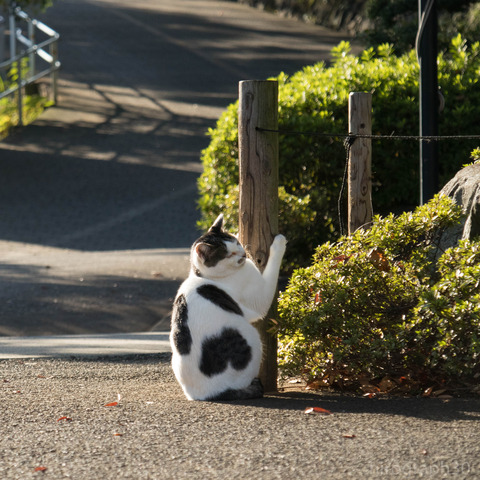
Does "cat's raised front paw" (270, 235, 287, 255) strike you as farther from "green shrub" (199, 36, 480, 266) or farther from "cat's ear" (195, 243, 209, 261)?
"green shrub" (199, 36, 480, 266)

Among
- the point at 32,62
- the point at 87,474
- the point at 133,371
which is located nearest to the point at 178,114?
the point at 32,62

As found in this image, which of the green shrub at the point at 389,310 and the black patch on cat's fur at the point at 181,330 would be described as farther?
the black patch on cat's fur at the point at 181,330

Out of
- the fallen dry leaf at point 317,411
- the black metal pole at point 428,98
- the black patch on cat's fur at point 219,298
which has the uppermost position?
the black metal pole at point 428,98

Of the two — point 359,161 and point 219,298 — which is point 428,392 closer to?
point 219,298

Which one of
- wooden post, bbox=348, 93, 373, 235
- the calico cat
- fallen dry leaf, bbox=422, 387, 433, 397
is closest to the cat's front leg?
the calico cat

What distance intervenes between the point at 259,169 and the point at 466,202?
134cm

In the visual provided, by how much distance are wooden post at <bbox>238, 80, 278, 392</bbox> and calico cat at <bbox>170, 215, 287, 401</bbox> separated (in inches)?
9.0

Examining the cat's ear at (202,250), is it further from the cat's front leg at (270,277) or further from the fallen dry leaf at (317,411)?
the fallen dry leaf at (317,411)

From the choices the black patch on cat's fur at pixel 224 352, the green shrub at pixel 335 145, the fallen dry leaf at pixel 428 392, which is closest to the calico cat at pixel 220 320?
the black patch on cat's fur at pixel 224 352

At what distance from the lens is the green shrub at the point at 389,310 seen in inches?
179

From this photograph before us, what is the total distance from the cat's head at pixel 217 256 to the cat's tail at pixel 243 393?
68cm

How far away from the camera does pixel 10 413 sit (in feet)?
15.6

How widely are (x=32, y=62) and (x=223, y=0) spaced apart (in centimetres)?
1559

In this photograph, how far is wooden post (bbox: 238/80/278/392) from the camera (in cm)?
516
